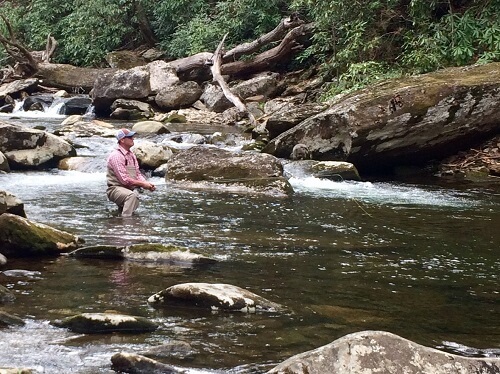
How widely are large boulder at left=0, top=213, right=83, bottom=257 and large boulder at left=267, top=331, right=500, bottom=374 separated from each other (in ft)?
11.9

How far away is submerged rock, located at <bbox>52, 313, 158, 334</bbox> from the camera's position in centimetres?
399

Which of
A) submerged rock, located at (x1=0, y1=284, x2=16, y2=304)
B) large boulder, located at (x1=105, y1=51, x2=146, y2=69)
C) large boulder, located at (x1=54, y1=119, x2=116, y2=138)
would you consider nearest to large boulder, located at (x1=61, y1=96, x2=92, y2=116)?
large boulder, located at (x1=105, y1=51, x2=146, y2=69)

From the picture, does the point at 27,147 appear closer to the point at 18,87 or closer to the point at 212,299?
the point at 212,299

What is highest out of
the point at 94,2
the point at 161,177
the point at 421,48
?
the point at 94,2

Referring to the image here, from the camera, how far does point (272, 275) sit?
5.55 m

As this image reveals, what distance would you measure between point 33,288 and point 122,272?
0.74m

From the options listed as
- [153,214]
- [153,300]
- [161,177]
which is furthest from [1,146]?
[153,300]

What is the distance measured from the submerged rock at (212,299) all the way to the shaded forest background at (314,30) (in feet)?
33.5

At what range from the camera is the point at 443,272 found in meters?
5.81

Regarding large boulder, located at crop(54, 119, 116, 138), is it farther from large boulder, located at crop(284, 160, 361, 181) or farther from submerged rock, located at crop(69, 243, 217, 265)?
submerged rock, located at crop(69, 243, 217, 265)

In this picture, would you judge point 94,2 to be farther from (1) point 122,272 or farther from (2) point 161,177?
(1) point 122,272

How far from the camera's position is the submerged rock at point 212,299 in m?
4.52

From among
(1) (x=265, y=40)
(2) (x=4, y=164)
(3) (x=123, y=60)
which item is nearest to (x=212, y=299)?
(2) (x=4, y=164)

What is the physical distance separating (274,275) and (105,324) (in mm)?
1857
